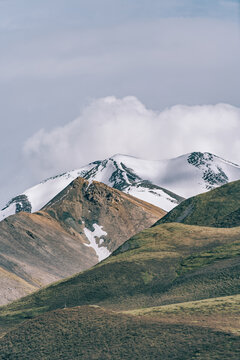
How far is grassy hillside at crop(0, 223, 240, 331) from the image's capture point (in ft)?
452

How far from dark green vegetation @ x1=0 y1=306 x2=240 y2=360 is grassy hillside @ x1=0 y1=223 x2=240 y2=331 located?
109ft

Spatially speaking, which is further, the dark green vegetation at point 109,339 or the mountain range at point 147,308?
the mountain range at point 147,308

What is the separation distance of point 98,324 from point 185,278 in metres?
52.2

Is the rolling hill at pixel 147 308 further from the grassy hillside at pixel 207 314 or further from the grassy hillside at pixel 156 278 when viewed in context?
the grassy hillside at pixel 156 278

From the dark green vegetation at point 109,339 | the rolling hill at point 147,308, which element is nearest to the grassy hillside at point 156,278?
the rolling hill at point 147,308

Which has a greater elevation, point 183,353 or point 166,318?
point 166,318

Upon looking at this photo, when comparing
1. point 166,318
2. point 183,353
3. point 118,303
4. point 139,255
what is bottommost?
point 183,353

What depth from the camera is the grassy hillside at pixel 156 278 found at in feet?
452

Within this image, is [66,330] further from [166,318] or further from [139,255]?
[139,255]

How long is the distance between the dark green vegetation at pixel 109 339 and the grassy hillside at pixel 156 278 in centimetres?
3308

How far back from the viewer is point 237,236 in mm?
174125

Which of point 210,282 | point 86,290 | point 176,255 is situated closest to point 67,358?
point 210,282

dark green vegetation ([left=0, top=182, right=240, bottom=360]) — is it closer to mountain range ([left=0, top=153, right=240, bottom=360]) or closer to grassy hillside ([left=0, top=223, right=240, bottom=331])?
mountain range ([left=0, top=153, right=240, bottom=360])

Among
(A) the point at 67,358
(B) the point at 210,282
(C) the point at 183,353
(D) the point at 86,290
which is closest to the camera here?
(C) the point at 183,353
